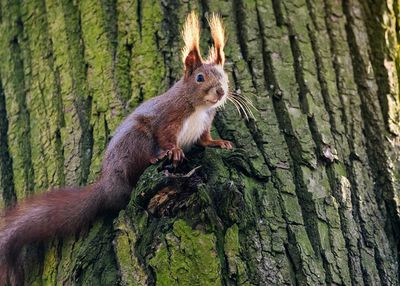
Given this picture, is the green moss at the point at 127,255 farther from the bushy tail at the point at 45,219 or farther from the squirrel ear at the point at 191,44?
the squirrel ear at the point at 191,44

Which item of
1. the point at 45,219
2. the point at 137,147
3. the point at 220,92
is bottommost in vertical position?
the point at 45,219

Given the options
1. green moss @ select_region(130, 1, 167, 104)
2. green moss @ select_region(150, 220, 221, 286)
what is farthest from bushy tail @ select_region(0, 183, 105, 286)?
green moss @ select_region(150, 220, 221, 286)

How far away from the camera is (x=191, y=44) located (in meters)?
3.06

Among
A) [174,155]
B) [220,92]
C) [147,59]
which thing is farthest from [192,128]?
[174,155]

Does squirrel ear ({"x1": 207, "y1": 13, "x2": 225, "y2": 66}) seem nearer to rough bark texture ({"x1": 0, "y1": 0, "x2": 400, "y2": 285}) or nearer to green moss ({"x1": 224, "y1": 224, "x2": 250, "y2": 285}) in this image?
rough bark texture ({"x1": 0, "y1": 0, "x2": 400, "y2": 285})

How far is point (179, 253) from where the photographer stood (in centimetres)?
235

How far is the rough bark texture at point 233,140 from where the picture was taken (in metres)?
2.44

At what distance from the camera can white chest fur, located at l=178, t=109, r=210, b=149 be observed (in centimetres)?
320

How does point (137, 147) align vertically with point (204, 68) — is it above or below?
below

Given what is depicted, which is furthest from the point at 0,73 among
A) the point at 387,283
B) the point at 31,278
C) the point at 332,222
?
the point at 387,283

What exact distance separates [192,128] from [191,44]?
367 mm

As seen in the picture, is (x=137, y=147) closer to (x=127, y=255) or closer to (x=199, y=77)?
(x=199, y=77)

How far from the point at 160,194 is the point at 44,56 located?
3.93 feet

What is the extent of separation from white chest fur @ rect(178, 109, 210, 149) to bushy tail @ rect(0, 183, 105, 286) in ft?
1.59
